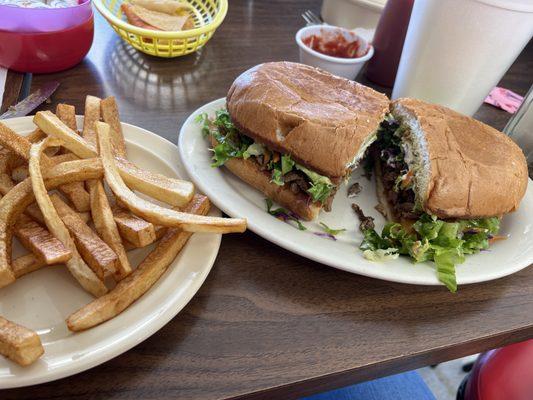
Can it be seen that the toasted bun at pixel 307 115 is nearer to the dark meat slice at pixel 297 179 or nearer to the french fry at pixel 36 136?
the dark meat slice at pixel 297 179

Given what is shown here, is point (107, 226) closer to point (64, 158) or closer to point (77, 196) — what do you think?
point (77, 196)

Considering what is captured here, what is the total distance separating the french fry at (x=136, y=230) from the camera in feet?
3.49

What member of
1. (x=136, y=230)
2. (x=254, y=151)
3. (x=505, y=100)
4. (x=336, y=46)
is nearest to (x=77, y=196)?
(x=136, y=230)

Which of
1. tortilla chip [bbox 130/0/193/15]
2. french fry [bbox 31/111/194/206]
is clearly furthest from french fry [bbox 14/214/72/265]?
tortilla chip [bbox 130/0/193/15]

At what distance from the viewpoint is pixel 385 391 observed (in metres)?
1.62

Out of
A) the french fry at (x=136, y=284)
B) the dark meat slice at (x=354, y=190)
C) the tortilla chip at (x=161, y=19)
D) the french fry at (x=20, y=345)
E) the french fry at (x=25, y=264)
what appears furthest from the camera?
the tortilla chip at (x=161, y=19)

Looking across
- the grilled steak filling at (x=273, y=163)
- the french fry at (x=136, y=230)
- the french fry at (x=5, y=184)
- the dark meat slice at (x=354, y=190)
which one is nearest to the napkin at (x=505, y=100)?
the dark meat slice at (x=354, y=190)

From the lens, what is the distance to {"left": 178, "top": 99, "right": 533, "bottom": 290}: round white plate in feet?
4.11

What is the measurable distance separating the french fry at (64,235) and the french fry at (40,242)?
3cm

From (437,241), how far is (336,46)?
1.22m

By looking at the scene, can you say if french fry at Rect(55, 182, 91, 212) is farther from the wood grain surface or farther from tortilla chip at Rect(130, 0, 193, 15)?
tortilla chip at Rect(130, 0, 193, 15)

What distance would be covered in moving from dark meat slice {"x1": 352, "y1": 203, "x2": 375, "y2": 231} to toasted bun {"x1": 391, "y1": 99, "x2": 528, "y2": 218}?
20cm

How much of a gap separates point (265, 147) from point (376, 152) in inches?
24.7

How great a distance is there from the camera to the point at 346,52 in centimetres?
216
